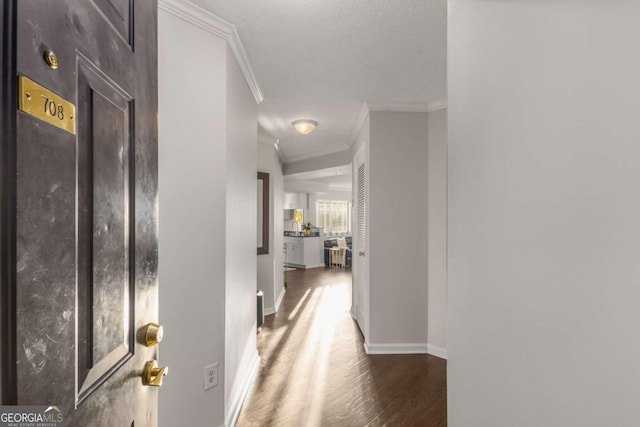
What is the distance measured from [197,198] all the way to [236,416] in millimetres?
1462

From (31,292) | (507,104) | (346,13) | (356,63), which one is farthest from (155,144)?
(356,63)

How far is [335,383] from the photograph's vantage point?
2541 millimetres

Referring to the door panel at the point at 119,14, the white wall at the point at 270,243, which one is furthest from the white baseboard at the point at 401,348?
the door panel at the point at 119,14

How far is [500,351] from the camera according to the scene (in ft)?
2.46

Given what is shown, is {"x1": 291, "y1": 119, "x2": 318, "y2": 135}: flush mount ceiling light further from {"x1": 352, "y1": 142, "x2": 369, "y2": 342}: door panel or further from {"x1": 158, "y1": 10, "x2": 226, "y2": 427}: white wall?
{"x1": 158, "y1": 10, "x2": 226, "y2": 427}: white wall

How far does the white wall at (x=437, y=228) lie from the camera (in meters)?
3.08

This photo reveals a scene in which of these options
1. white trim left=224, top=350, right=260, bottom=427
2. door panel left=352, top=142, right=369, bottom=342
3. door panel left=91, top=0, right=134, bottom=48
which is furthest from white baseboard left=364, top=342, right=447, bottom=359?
door panel left=91, top=0, right=134, bottom=48

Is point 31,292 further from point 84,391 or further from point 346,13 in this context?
point 346,13

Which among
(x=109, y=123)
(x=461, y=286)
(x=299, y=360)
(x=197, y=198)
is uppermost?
(x=109, y=123)

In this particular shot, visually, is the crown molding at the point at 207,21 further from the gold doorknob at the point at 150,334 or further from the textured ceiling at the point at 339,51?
the gold doorknob at the point at 150,334

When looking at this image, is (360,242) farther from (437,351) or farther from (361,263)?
(437,351)

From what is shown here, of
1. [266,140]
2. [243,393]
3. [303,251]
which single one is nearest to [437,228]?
[243,393]

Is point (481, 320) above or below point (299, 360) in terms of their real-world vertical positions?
above

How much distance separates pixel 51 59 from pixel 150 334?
26.7 inches
